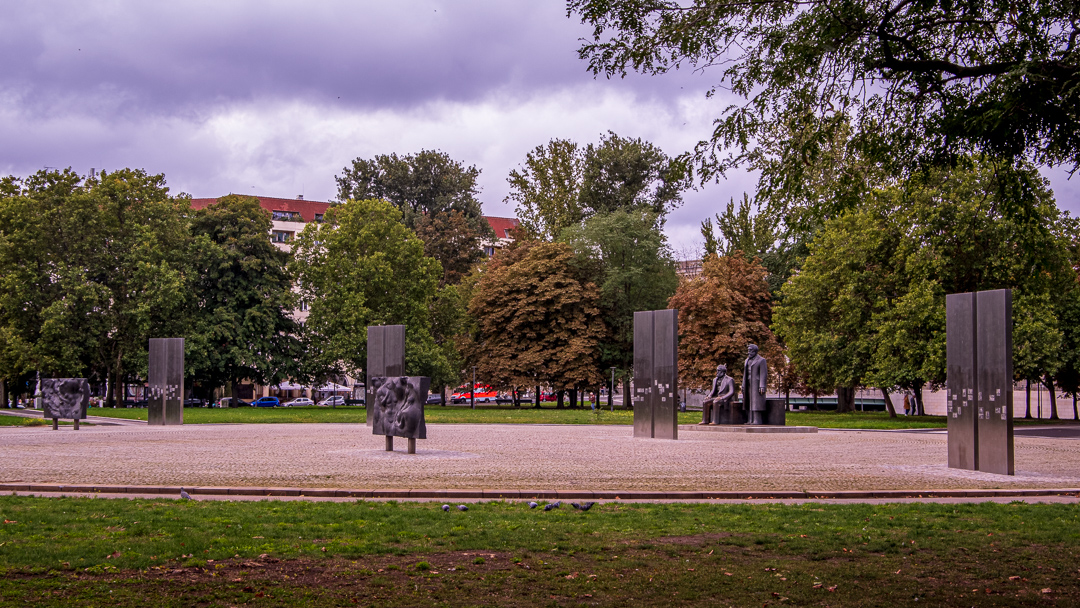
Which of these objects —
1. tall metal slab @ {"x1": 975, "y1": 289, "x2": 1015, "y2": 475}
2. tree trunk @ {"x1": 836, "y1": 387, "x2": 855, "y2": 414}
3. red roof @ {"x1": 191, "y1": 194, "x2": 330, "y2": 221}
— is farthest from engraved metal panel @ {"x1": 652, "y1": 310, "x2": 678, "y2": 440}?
red roof @ {"x1": 191, "y1": 194, "x2": 330, "y2": 221}

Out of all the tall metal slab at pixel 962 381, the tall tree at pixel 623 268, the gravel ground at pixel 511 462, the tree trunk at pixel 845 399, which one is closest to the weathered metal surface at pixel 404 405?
the gravel ground at pixel 511 462

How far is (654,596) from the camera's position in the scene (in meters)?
7.04

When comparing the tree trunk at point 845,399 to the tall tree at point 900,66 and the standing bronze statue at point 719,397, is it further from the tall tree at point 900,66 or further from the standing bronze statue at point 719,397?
the tall tree at point 900,66

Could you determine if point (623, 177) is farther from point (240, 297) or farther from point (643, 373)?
point (643, 373)

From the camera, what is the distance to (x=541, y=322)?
211 ft

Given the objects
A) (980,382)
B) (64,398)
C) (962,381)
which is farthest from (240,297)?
(980,382)

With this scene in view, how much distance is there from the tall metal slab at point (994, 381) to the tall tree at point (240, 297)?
157ft

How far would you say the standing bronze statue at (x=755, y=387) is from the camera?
32.7 metres

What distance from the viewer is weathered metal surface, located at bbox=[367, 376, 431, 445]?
61.9 ft

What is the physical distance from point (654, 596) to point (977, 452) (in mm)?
12056

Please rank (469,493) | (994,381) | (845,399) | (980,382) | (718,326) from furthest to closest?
1. (845,399)
2. (718,326)
3. (980,382)
4. (994,381)
5. (469,493)

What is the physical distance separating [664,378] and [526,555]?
1864 centimetres

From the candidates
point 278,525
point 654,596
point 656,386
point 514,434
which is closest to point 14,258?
point 514,434

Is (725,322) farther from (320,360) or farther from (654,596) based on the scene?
(654,596)
